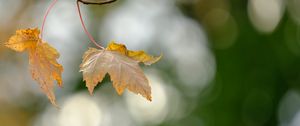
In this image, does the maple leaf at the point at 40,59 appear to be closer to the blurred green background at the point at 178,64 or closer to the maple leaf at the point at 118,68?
the maple leaf at the point at 118,68

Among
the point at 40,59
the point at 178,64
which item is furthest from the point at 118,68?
the point at 178,64

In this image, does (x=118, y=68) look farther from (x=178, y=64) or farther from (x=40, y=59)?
(x=178, y=64)

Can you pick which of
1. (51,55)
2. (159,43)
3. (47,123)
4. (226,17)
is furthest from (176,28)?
(51,55)

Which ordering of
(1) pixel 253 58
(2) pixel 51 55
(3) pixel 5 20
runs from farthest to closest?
(3) pixel 5 20 < (1) pixel 253 58 < (2) pixel 51 55

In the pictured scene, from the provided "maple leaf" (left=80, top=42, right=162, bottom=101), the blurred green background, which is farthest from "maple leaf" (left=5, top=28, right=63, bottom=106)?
the blurred green background

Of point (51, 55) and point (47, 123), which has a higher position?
point (51, 55)

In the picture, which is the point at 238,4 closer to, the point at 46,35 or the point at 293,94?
the point at 293,94
